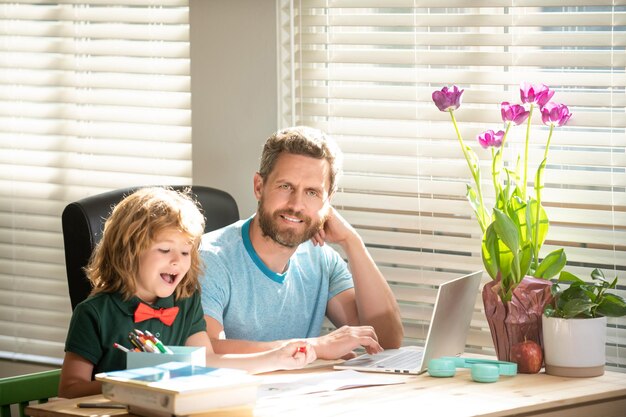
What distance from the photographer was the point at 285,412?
7.35ft

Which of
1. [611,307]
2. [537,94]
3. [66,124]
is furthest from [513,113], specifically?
[66,124]

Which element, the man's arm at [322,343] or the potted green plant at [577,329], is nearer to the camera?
the potted green plant at [577,329]

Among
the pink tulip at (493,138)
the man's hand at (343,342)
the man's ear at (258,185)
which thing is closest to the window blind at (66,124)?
Answer: the man's ear at (258,185)

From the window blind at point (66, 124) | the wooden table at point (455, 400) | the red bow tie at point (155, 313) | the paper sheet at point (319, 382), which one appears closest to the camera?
the wooden table at point (455, 400)

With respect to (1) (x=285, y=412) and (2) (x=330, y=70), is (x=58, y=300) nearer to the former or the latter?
(2) (x=330, y=70)

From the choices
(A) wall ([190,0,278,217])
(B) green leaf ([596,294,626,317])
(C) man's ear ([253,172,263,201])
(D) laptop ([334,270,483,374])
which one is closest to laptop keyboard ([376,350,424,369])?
(D) laptop ([334,270,483,374])

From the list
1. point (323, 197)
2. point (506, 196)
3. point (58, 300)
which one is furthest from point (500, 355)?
point (58, 300)

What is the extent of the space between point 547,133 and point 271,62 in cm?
91

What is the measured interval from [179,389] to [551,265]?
3.69 feet

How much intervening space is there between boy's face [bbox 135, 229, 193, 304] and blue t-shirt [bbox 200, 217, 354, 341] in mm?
269

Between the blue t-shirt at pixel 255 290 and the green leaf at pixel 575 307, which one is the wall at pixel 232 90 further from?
the green leaf at pixel 575 307

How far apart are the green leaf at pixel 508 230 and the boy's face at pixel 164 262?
0.75 m

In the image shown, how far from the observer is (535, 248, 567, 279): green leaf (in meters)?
2.77

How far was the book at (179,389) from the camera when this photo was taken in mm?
2064
